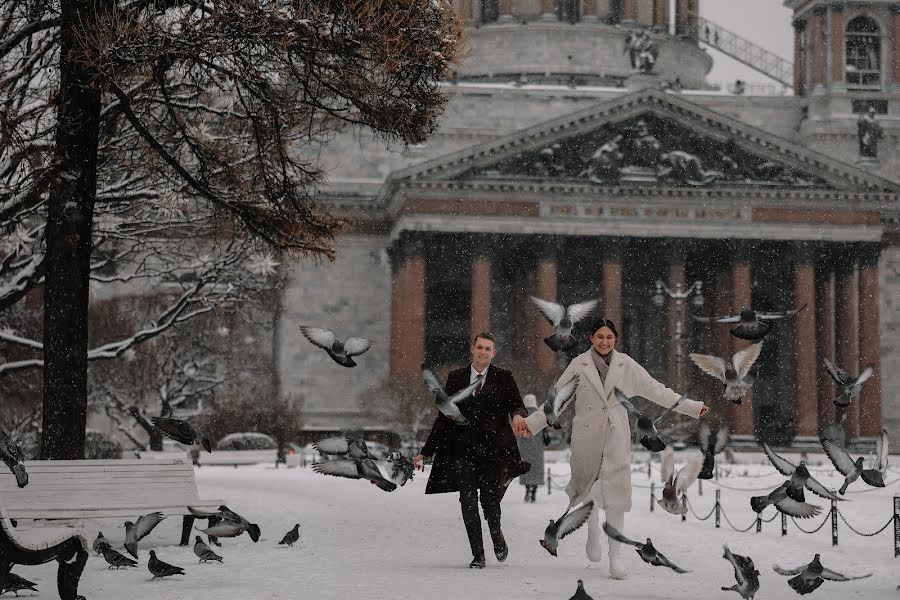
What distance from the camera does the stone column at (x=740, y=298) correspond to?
5972cm

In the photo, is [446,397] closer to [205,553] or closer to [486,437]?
[486,437]

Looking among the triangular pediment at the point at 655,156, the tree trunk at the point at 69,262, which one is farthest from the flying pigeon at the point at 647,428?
the triangular pediment at the point at 655,156

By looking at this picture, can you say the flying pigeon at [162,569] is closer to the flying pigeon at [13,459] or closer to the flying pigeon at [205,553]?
the flying pigeon at [205,553]

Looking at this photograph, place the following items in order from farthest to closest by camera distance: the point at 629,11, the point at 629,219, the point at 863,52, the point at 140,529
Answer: the point at 629,11
the point at 863,52
the point at 629,219
the point at 140,529

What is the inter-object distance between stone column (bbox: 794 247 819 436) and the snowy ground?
3753 cm

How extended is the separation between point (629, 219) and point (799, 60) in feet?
56.4

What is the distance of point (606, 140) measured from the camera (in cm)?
6028

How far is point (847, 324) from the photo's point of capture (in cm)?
6334

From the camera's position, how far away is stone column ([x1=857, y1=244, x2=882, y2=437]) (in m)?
61.0

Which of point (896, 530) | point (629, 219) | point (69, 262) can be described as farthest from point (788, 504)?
point (629, 219)

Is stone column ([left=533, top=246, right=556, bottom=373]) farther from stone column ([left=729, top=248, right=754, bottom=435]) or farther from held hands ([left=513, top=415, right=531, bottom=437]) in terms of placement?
held hands ([left=513, top=415, right=531, bottom=437])

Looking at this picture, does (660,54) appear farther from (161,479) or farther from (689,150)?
(161,479)

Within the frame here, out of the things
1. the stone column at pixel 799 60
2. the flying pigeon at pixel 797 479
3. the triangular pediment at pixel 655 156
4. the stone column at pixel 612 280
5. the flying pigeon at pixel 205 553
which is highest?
the stone column at pixel 799 60

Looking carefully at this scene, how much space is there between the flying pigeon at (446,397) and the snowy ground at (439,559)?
1270mm
